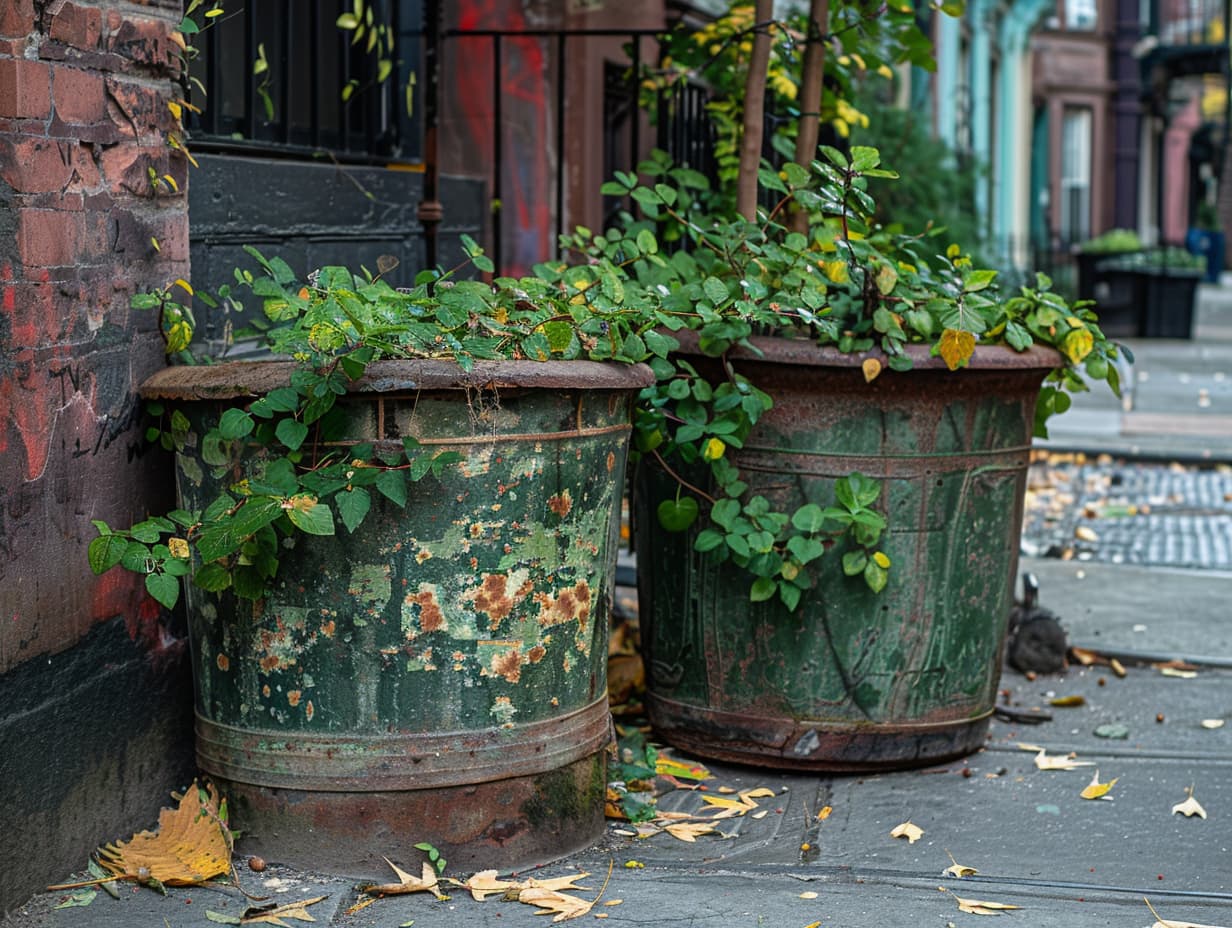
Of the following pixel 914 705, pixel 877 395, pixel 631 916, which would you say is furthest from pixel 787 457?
pixel 631 916

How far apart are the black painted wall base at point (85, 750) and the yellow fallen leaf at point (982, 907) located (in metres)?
1.65

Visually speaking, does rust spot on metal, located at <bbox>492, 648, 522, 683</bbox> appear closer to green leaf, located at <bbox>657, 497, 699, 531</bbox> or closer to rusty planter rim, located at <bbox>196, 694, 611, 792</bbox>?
rusty planter rim, located at <bbox>196, 694, 611, 792</bbox>

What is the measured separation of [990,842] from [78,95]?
8.09 feet

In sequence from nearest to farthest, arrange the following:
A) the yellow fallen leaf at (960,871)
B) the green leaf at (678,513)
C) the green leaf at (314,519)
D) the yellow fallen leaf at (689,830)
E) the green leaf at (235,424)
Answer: the green leaf at (314,519) → the green leaf at (235,424) → the yellow fallen leaf at (960,871) → the yellow fallen leaf at (689,830) → the green leaf at (678,513)

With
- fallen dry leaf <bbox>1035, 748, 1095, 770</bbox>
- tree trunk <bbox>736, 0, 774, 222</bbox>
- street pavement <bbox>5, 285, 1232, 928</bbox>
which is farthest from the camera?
tree trunk <bbox>736, 0, 774, 222</bbox>

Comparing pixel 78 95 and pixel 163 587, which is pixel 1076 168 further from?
pixel 163 587

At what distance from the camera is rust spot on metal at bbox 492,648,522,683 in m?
3.15

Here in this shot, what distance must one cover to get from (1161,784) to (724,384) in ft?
4.92

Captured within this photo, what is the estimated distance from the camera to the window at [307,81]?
4.26m

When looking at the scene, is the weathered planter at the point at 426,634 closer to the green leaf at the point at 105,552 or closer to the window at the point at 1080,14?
the green leaf at the point at 105,552

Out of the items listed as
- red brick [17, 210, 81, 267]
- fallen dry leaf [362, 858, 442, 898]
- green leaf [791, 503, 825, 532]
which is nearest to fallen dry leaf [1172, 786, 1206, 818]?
green leaf [791, 503, 825, 532]

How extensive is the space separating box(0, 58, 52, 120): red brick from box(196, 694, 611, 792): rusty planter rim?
4.09ft

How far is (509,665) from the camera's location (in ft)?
10.4

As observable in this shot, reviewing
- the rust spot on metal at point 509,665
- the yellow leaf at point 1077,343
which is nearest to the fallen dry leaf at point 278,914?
the rust spot on metal at point 509,665
